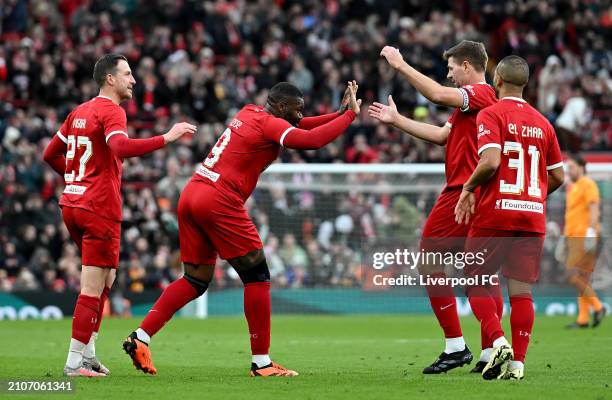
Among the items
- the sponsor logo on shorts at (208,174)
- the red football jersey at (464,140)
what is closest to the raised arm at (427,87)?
the red football jersey at (464,140)

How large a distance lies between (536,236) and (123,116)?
3.56 meters

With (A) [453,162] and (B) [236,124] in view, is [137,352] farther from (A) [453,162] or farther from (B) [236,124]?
(A) [453,162]

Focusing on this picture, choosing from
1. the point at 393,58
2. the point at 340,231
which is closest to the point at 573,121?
the point at 340,231

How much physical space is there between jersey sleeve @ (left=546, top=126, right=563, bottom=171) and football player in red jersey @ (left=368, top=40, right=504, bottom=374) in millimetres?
693

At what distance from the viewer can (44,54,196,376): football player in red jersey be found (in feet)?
31.3

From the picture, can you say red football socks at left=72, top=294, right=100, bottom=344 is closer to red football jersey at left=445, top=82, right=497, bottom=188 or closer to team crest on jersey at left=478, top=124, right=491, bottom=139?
red football jersey at left=445, top=82, right=497, bottom=188

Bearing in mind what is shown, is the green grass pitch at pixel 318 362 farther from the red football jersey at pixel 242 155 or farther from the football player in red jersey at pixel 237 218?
the red football jersey at pixel 242 155

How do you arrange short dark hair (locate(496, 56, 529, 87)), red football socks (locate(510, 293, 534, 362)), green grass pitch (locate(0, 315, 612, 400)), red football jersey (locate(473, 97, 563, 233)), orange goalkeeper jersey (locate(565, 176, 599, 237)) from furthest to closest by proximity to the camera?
orange goalkeeper jersey (locate(565, 176, 599, 237)) < short dark hair (locate(496, 56, 529, 87)) < red football jersey (locate(473, 97, 563, 233)) < red football socks (locate(510, 293, 534, 362)) < green grass pitch (locate(0, 315, 612, 400))

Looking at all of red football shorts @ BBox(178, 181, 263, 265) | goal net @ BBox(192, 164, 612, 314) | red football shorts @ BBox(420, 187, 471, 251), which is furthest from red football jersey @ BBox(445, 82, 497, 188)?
goal net @ BBox(192, 164, 612, 314)

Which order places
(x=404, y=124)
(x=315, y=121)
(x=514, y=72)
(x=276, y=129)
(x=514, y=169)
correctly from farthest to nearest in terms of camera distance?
(x=315, y=121), (x=404, y=124), (x=276, y=129), (x=514, y=72), (x=514, y=169)

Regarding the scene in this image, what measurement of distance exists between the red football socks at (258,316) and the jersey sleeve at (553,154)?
2.57 meters

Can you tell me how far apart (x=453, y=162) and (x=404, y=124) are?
1.80 feet

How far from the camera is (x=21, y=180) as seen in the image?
864 inches

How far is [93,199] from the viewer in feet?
31.7
